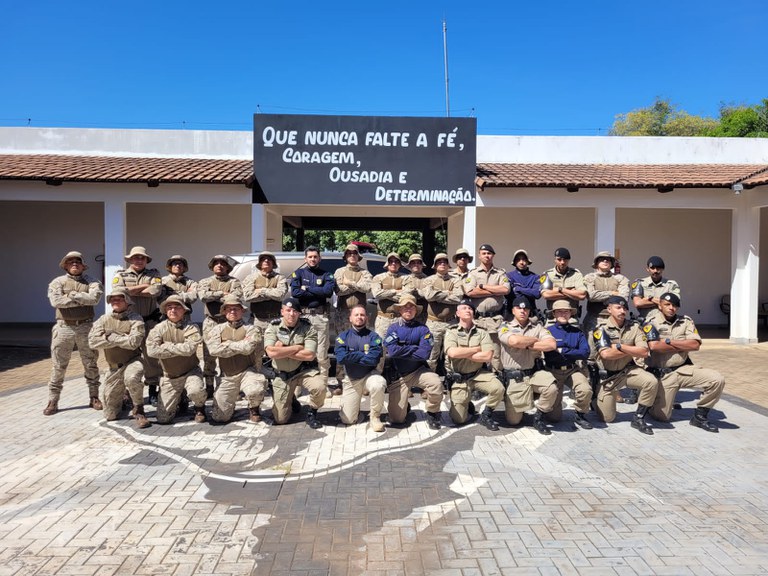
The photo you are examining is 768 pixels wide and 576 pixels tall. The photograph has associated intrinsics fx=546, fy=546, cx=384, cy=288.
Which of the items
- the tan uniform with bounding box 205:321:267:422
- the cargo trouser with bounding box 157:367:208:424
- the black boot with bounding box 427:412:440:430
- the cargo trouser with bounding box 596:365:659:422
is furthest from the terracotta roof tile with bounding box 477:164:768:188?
the cargo trouser with bounding box 157:367:208:424

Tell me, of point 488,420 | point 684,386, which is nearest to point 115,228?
point 488,420

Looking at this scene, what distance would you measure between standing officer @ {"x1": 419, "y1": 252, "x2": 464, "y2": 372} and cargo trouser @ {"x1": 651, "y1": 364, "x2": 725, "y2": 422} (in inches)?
98.1

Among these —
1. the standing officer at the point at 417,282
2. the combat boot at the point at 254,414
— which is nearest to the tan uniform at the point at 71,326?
the combat boot at the point at 254,414

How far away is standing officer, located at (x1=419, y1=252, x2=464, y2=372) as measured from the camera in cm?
683

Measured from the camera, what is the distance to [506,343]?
19.0 feet

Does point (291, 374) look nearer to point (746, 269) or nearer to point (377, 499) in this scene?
point (377, 499)

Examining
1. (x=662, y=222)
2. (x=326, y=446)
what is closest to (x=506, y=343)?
(x=326, y=446)

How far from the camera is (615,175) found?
1165cm

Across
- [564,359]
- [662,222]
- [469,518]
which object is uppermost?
[662,222]

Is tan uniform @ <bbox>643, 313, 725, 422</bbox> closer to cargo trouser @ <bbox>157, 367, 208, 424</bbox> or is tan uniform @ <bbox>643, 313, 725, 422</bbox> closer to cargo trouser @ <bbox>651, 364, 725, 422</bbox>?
cargo trouser @ <bbox>651, 364, 725, 422</bbox>

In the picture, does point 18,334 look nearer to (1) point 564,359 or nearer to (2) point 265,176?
(2) point 265,176

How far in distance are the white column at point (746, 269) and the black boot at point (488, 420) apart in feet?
28.1

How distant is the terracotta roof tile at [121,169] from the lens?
34.6 ft

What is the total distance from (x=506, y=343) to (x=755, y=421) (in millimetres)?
2986
